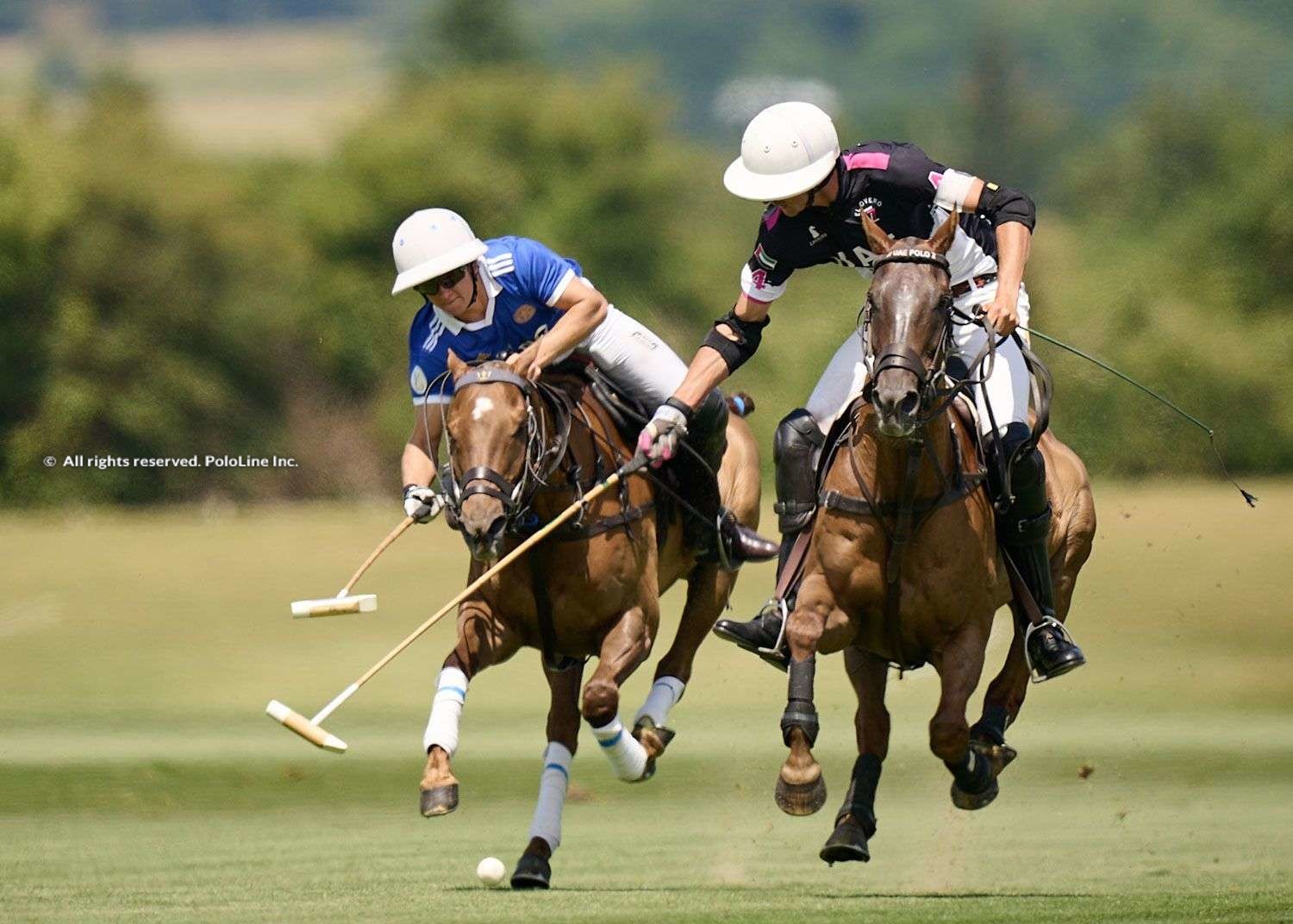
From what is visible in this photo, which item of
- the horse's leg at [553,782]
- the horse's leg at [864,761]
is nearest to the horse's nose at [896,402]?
the horse's leg at [864,761]

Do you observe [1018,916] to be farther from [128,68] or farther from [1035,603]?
[128,68]

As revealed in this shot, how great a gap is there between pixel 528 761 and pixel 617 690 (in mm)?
6511

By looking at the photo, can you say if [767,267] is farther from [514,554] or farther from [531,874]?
[531,874]

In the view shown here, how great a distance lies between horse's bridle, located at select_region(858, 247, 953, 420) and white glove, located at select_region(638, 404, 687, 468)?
1.27m

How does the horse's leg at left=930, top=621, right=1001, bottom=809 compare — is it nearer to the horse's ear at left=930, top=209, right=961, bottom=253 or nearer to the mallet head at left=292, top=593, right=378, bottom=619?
the horse's ear at left=930, top=209, right=961, bottom=253

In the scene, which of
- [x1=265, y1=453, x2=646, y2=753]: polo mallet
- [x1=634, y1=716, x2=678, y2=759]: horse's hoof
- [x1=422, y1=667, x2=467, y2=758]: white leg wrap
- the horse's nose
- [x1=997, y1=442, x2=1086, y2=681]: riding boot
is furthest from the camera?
[x1=634, y1=716, x2=678, y2=759]: horse's hoof

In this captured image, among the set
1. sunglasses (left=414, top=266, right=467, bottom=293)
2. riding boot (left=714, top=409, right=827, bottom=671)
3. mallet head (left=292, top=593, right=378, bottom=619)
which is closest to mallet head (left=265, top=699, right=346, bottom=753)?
mallet head (left=292, top=593, right=378, bottom=619)

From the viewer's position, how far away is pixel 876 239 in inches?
338

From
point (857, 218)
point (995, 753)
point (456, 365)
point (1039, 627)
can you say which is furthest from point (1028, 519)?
point (456, 365)

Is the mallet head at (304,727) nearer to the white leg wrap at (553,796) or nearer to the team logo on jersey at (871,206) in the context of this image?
the white leg wrap at (553,796)

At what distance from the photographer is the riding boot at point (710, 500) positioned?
10805 mm

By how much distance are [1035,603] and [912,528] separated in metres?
1.08

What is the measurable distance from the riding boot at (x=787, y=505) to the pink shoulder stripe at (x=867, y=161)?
1054 mm

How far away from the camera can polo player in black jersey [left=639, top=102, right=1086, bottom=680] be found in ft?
30.1
